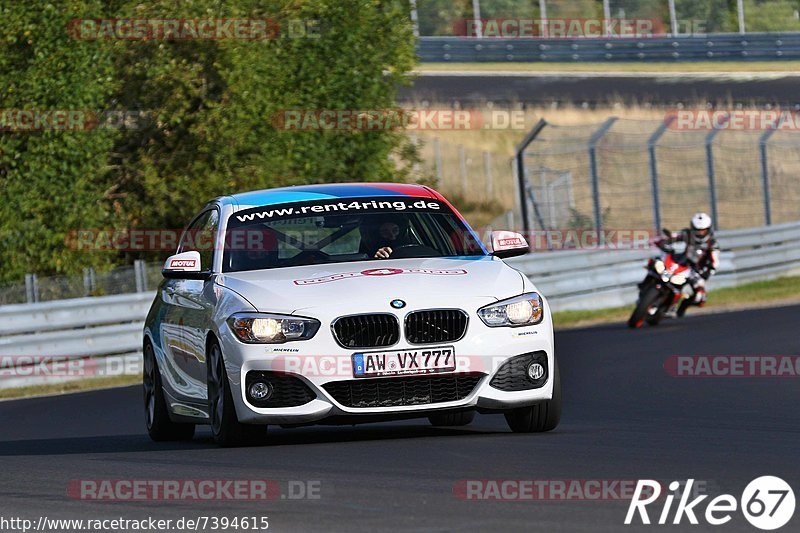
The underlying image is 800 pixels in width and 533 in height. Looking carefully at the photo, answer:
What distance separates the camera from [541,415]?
1012 centimetres

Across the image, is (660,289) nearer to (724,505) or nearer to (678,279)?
(678,279)

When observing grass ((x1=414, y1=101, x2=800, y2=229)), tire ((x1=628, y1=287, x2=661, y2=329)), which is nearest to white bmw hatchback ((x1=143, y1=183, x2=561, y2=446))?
tire ((x1=628, y1=287, x2=661, y2=329))

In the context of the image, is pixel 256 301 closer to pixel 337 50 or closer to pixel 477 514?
pixel 477 514

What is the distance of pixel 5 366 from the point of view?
19.8 m

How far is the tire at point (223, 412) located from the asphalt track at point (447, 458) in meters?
0.11

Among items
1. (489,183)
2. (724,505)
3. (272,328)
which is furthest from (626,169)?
(724,505)

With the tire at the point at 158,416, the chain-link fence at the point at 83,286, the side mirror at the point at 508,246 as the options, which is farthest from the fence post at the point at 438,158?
the side mirror at the point at 508,246

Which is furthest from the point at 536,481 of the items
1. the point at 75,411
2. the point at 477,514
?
the point at 75,411

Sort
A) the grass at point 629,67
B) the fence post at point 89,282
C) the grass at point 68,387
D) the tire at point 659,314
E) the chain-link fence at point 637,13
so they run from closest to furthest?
the grass at point 68,387, the tire at point 659,314, the fence post at point 89,282, the grass at point 629,67, the chain-link fence at point 637,13

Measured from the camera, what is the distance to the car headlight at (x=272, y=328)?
9555mm

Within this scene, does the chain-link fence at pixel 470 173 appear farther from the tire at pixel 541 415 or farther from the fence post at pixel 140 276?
the tire at pixel 541 415

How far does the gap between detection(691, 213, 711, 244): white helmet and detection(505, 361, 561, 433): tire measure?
1221 cm

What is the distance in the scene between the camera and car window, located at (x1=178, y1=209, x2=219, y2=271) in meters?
11.1

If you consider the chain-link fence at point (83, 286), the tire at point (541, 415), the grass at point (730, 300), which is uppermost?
the tire at point (541, 415)
